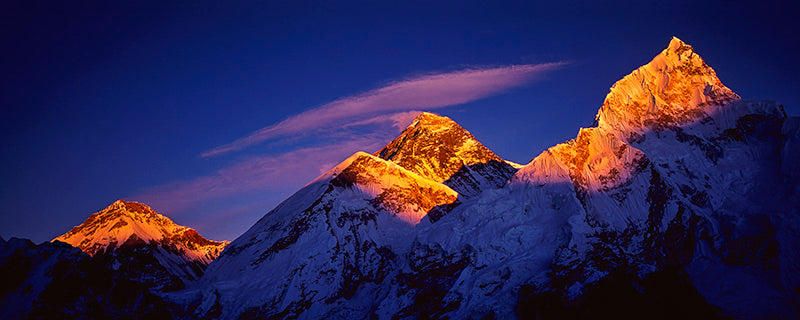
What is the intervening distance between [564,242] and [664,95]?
52191mm

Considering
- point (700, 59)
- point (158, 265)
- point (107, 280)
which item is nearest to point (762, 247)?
point (700, 59)

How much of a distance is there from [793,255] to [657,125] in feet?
151

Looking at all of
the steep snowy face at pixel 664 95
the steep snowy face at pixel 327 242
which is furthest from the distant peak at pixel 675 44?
the steep snowy face at pixel 327 242

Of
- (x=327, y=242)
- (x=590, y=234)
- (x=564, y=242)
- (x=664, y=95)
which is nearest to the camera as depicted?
(x=564, y=242)

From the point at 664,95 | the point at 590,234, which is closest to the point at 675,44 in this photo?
the point at 664,95

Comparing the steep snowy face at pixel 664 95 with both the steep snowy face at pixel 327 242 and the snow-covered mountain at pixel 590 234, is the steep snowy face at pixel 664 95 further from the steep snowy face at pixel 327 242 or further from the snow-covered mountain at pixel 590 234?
the steep snowy face at pixel 327 242

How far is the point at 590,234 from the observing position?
123m

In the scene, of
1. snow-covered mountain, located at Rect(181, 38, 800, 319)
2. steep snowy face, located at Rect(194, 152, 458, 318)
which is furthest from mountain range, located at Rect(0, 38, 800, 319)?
steep snowy face, located at Rect(194, 152, 458, 318)

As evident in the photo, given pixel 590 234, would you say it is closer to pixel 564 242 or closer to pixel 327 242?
pixel 564 242

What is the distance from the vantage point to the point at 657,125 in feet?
492

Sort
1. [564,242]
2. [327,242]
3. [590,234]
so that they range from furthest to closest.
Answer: [327,242] → [590,234] → [564,242]

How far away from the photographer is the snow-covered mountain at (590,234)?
111 meters

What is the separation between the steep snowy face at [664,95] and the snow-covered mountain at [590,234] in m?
0.37

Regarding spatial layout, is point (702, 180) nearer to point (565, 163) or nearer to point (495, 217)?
point (565, 163)
